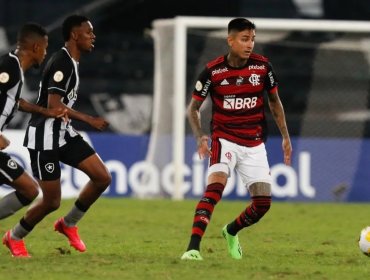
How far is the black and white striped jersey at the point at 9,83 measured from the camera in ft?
30.3

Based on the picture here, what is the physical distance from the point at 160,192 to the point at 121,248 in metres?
8.21

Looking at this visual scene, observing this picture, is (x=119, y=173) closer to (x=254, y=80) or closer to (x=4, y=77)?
(x=254, y=80)

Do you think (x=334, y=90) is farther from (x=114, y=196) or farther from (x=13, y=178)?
(x=13, y=178)

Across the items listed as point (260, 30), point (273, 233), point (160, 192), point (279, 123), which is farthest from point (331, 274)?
point (260, 30)

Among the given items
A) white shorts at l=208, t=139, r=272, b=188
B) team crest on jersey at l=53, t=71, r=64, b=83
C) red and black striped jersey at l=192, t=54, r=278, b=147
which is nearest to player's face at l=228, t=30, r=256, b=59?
red and black striped jersey at l=192, t=54, r=278, b=147

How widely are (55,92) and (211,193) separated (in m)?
1.58

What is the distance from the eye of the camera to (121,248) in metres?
10.8

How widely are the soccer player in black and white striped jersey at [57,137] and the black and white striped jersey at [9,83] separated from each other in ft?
1.12

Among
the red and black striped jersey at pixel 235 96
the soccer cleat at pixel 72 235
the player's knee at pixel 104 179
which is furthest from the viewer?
the soccer cleat at pixel 72 235

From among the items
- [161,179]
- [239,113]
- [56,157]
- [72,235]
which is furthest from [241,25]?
[161,179]

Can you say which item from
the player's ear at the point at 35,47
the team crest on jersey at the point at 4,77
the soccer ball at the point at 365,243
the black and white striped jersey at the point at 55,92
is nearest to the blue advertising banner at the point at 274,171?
the black and white striped jersey at the point at 55,92

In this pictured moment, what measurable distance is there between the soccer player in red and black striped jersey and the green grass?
2.21 ft

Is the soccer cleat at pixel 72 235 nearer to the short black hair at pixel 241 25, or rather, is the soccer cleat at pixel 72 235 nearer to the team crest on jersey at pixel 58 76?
the team crest on jersey at pixel 58 76

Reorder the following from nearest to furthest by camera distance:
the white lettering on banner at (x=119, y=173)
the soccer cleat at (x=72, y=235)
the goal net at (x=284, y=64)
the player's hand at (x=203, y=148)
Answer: the player's hand at (x=203, y=148)
the soccer cleat at (x=72, y=235)
the goal net at (x=284, y=64)
the white lettering on banner at (x=119, y=173)
